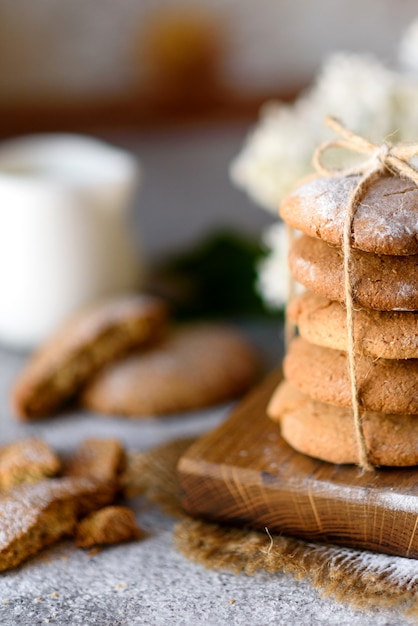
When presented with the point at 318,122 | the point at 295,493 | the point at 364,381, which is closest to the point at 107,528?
the point at 295,493

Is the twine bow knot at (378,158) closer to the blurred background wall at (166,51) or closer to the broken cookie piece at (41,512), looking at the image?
the broken cookie piece at (41,512)

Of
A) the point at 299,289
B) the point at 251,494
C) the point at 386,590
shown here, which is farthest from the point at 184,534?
the point at 299,289

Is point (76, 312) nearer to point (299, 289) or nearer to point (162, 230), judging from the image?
point (299, 289)

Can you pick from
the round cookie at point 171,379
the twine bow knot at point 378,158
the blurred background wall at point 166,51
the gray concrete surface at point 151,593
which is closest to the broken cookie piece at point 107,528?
the gray concrete surface at point 151,593

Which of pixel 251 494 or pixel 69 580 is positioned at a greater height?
pixel 251 494

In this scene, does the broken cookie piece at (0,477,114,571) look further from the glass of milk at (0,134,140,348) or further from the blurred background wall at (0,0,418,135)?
the blurred background wall at (0,0,418,135)

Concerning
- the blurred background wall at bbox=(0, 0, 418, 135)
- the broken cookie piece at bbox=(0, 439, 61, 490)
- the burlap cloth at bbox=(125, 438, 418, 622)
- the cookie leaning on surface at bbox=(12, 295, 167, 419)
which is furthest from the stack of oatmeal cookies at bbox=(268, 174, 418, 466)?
the blurred background wall at bbox=(0, 0, 418, 135)
